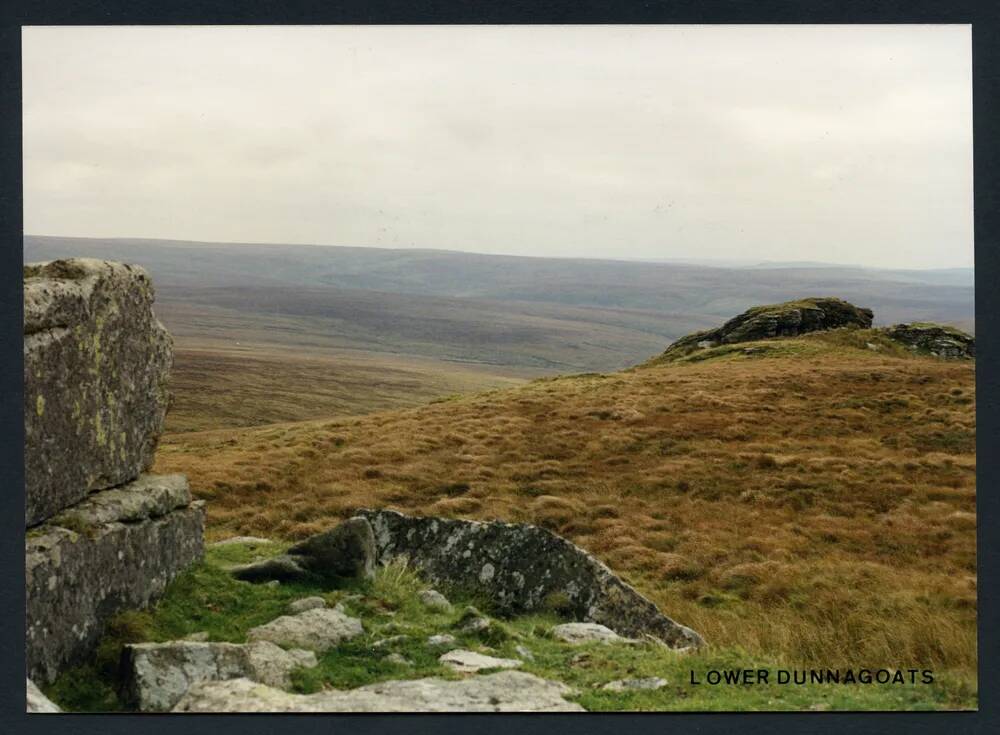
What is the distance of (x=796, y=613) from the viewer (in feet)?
45.3

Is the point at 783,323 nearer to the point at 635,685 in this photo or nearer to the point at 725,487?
the point at 725,487

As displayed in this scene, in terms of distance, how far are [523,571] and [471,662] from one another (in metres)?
1.99

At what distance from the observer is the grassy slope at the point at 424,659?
789 cm

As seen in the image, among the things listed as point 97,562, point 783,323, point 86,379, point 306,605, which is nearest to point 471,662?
point 306,605

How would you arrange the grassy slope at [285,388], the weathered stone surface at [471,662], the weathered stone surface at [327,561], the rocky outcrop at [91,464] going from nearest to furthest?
the rocky outcrop at [91,464]
the weathered stone surface at [471,662]
the weathered stone surface at [327,561]
the grassy slope at [285,388]

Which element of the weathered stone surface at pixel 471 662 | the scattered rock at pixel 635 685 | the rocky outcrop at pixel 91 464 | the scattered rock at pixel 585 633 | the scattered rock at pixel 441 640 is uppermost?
the rocky outcrop at pixel 91 464

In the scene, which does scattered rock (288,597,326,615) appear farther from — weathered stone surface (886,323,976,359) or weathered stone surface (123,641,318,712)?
weathered stone surface (886,323,976,359)

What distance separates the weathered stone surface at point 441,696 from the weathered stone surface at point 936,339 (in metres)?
50.9

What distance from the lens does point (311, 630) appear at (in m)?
8.48

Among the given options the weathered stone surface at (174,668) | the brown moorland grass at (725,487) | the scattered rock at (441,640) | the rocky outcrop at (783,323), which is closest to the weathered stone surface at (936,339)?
the rocky outcrop at (783,323)

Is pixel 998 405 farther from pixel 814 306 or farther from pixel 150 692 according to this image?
pixel 814 306

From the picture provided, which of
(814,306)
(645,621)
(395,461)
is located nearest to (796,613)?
(645,621)

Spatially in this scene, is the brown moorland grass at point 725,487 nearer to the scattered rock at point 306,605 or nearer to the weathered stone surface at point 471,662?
the weathered stone surface at point 471,662

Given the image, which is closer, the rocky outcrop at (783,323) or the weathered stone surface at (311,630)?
the weathered stone surface at (311,630)
